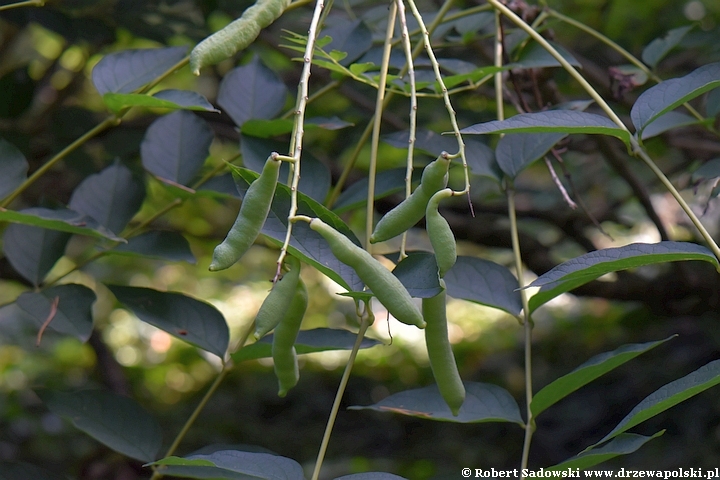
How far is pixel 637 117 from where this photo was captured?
2.44ft

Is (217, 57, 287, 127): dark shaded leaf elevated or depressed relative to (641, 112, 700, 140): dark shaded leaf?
elevated

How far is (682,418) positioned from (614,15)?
1.01 metres

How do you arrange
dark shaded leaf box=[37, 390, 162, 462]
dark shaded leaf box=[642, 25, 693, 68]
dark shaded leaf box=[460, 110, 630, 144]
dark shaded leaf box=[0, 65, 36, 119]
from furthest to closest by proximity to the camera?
dark shaded leaf box=[0, 65, 36, 119] < dark shaded leaf box=[642, 25, 693, 68] < dark shaded leaf box=[37, 390, 162, 462] < dark shaded leaf box=[460, 110, 630, 144]

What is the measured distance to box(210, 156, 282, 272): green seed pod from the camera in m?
0.52

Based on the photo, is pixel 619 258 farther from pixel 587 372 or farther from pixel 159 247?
pixel 159 247

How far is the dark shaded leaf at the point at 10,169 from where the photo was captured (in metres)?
0.87

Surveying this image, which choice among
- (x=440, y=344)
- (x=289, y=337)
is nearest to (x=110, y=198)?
(x=289, y=337)

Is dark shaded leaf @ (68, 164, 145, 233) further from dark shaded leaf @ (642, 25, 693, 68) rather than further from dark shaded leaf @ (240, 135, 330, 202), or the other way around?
dark shaded leaf @ (642, 25, 693, 68)

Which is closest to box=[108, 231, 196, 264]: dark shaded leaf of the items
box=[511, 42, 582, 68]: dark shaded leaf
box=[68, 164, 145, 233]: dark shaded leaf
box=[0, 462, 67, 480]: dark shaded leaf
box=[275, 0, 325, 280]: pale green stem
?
box=[68, 164, 145, 233]: dark shaded leaf

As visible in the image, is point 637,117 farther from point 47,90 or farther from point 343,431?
point 47,90

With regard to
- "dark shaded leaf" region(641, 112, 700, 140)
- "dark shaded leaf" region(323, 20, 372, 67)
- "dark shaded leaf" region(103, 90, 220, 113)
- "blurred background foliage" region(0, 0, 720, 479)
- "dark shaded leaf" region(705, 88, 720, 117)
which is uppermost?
"dark shaded leaf" region(323, 20, 372, 67)

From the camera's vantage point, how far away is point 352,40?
0.98 metres

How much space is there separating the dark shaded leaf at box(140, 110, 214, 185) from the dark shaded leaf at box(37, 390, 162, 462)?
32 centimetres

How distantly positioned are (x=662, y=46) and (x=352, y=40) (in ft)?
1.72
